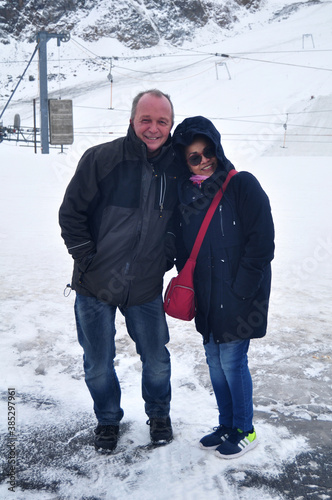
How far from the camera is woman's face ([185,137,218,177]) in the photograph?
212cm

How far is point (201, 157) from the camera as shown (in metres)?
2.14

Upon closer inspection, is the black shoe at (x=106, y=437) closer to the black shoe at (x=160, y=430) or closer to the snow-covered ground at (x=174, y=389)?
the snow-covered ground at (x=174, y=389)

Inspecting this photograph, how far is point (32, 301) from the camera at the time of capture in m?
4.27

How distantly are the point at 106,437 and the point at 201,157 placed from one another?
1.50 meters

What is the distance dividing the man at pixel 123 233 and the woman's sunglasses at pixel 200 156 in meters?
0.12

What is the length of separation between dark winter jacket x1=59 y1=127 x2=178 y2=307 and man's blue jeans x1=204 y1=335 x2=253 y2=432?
0.48 m

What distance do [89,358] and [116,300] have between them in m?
0.36

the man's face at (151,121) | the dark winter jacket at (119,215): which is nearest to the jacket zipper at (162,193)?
the dark winter jacket at (119,215)

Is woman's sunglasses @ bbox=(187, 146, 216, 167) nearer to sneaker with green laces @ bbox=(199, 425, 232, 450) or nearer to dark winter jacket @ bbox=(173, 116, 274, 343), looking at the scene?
dark winter jacket @ bbox=(173, 116, 274, 343)

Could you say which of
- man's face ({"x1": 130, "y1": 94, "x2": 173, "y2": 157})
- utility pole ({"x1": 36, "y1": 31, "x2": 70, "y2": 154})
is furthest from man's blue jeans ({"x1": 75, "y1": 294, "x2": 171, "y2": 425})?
utility pole ({"x1": 36, "y1": 31, "x2": 70, "y2": 154})

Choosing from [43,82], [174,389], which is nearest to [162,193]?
[174,389]

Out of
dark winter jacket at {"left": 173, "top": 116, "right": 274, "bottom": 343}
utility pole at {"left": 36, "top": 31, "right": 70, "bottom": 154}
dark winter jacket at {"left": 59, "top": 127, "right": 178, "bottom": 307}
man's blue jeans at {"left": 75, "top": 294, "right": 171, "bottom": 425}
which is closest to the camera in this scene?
dark winter jacket at {"left": 173, "top": 116, "right": 274, "bottom": 343}

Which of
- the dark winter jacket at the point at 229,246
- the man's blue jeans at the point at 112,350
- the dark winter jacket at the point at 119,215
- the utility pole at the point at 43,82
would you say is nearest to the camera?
the dark winter jacket at the point at 229,246

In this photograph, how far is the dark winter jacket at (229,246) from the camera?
2.06 metres
